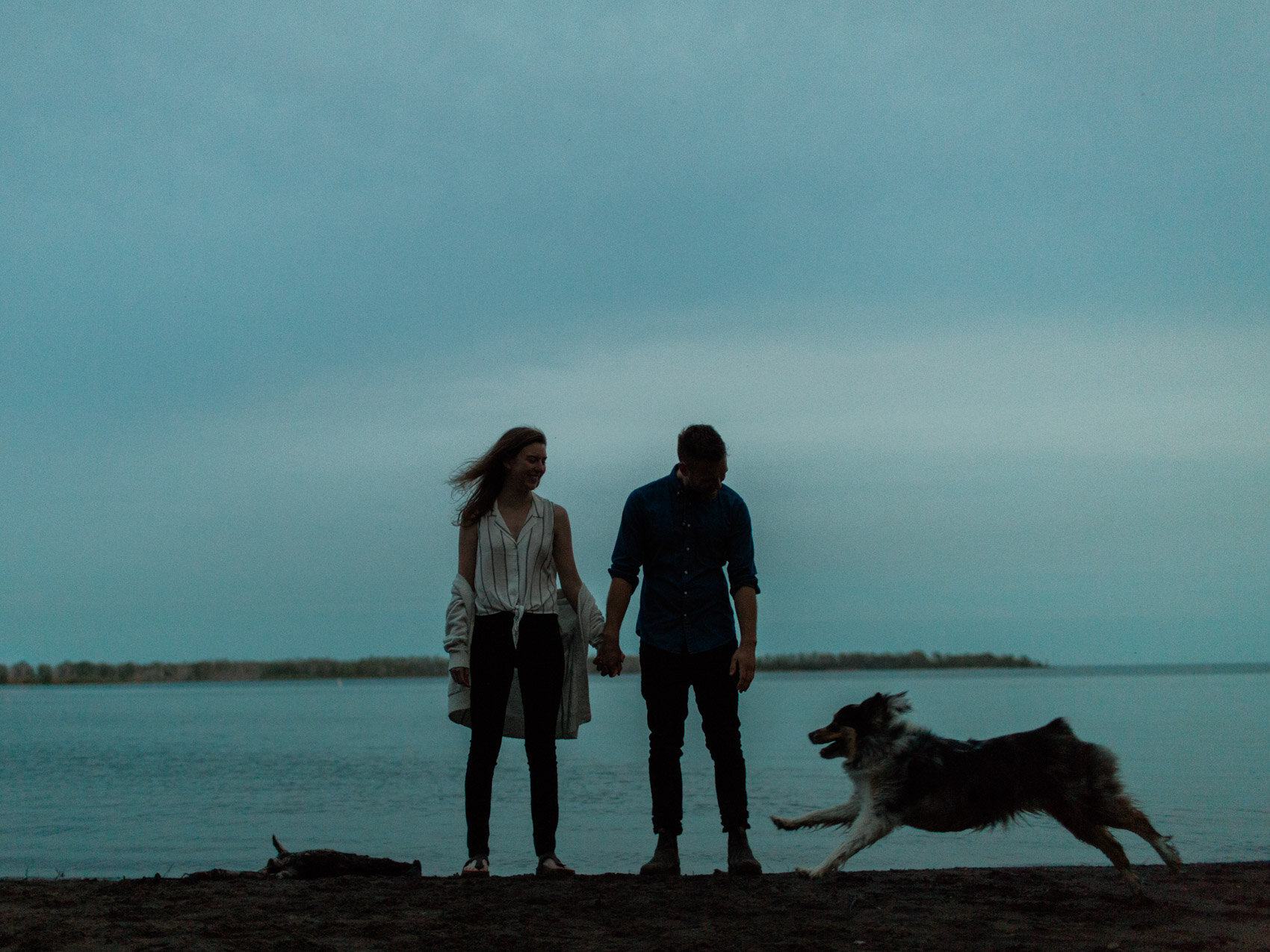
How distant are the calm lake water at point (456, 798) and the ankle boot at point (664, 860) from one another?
92.7 inches

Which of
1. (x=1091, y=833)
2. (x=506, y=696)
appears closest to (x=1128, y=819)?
(x=1091, y=833)

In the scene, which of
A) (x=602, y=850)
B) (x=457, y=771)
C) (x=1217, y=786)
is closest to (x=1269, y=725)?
(x=1217, y=786)

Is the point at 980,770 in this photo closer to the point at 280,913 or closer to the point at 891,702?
the point at 891,702

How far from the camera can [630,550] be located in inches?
215

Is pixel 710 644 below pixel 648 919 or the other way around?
the other way around

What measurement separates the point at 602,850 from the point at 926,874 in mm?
3981

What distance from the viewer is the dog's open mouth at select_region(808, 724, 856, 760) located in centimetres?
535

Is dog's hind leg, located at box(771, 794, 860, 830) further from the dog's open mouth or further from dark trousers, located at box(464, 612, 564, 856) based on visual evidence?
dark trousers, located at box(464, 612, 564, 856)

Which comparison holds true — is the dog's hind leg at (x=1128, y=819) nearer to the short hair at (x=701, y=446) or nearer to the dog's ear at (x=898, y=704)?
the dog's ear at (x=898, y=704)

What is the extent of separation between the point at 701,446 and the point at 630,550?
26.1 inches

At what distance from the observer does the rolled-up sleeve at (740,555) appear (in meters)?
5.55

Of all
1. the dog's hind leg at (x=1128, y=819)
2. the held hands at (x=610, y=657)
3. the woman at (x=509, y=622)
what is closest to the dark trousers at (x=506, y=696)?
the woman at (x=509, y=622)

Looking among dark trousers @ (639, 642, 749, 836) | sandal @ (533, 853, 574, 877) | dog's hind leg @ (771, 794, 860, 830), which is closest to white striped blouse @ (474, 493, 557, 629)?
dark trousers @ (639, 642, 749, 836)

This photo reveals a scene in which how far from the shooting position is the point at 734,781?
5.39 meters
